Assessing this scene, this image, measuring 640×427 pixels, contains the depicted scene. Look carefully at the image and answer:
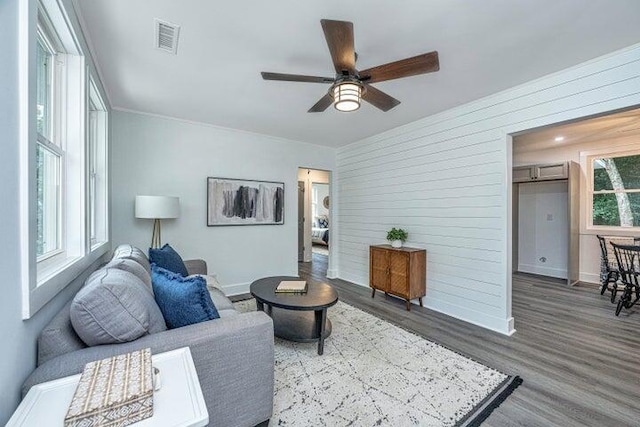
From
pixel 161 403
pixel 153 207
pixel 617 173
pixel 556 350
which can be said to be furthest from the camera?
pixel 617 173

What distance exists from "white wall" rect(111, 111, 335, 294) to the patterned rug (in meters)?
2.06

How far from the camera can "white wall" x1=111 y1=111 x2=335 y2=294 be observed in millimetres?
3605

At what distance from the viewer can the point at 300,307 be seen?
2.39 metres

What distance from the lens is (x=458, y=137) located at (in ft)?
11.4

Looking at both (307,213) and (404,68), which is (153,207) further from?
(307,213)

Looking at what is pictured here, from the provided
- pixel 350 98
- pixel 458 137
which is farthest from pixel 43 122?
pixel 458 137

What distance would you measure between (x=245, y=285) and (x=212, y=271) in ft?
1.88

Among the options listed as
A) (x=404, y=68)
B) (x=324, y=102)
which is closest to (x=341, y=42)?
(x=404, y=68)

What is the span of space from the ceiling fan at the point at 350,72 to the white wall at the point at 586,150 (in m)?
3.97

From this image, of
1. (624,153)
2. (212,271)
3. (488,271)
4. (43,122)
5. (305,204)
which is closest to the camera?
(43,122)

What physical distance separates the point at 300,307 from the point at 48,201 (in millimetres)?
1884

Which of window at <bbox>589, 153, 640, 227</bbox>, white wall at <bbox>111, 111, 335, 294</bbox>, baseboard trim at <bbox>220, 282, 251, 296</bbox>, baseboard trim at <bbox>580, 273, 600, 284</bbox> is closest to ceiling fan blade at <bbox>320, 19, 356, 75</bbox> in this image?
white wall at <bbox>111, 111, 335, 294</bbox>

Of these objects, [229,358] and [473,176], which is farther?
[473,176]

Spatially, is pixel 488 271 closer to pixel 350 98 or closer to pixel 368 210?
pixel 368 210
